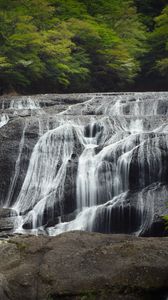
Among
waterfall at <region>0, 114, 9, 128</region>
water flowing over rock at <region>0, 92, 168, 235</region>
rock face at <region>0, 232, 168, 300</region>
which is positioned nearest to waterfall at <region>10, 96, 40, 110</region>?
waterfall at <region>0, 114, 9, 128</region>

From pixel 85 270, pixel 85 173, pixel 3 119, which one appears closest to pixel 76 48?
pixel 3 119

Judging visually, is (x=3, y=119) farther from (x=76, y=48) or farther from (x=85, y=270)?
(x=85, y=270)

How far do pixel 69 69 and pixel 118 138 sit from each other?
11421 mm

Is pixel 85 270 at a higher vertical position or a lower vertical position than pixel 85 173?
lower

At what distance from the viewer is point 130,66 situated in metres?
27.9

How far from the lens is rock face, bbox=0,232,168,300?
6.52 metres

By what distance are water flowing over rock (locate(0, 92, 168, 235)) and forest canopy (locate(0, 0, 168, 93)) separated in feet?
25.2

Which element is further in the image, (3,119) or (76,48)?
(76,48)

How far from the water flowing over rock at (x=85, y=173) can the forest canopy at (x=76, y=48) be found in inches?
302

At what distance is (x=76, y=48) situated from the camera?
27188 millimetres

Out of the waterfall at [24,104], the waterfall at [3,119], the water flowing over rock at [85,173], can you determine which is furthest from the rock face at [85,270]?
the waterfall at [24,104]

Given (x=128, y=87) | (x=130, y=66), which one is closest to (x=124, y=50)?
(x=130, y=66)

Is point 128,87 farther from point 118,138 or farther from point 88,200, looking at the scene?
point 88,200

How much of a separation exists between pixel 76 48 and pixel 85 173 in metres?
15.9
